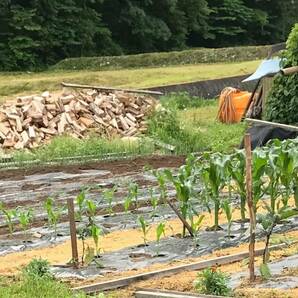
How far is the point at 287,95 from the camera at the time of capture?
1553 cm

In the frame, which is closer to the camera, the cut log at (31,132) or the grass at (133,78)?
the cut log at (31,132)

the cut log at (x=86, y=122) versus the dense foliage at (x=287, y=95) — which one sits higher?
the dense foliage at (x=287, y=95)

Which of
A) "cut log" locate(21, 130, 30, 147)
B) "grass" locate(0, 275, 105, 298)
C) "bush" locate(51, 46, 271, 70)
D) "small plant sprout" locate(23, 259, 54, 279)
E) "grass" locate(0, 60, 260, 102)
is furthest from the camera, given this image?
"bush" locate(51, 46, 271, 70)

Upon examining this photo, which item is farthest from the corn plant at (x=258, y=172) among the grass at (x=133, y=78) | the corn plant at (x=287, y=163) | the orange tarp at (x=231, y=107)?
the grass at (x=133, y=78)

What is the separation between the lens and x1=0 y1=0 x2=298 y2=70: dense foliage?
39.6 m

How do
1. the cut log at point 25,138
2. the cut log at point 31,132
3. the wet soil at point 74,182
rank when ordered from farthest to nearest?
1. the cut log at point 31,132
2. the cut log at point 25,138
3. the wet soil at point 74,182

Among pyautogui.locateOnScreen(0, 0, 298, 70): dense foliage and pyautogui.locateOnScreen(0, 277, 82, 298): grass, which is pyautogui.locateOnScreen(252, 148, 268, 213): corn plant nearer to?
pyautogui.locateOnScreen(0, 277, 82, 298): grass

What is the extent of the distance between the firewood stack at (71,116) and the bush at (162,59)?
16.2 metres

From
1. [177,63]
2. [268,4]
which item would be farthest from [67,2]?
[268,4]

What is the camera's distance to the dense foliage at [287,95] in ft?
50.1

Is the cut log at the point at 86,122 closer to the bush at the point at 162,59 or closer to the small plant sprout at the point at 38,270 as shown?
the small plant sprout at the point at 38,270

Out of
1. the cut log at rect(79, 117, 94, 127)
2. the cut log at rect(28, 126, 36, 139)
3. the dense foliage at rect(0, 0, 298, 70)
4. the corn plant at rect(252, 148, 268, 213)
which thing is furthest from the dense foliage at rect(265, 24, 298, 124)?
the dense foliage at rect(0, 0, 298, 70)

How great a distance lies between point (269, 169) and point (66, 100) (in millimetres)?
12988

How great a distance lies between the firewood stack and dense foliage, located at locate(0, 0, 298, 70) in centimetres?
1990
